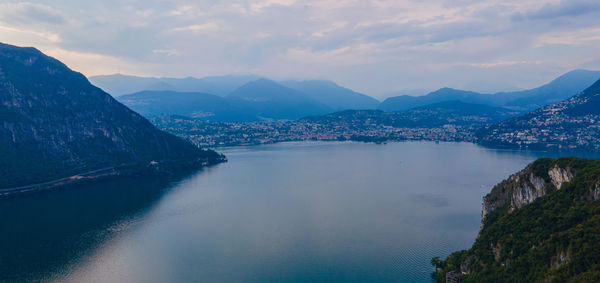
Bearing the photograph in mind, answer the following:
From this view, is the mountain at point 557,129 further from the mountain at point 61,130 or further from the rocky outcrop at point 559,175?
the mountain at point 61,130

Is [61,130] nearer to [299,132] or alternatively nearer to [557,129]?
[299,132]

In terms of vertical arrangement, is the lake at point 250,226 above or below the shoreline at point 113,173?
below

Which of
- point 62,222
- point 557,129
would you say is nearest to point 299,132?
point 557,129

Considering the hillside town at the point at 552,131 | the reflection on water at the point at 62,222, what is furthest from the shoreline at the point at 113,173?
the hillside town at the point at 552,131

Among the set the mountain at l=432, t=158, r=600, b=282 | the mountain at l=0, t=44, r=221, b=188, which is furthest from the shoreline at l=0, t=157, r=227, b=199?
the mountain at l=432, t=158, r=600, b=282

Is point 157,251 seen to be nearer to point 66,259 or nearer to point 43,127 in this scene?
point 66,259

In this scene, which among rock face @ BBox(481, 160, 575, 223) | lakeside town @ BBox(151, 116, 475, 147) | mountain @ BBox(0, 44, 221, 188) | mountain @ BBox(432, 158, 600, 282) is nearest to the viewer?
mountain @ BBox(432, 158, 600, 282)

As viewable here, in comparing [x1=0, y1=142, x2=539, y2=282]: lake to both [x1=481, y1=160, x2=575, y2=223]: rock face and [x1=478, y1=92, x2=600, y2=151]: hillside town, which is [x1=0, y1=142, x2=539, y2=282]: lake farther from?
[x1=478, y1=92, x2=600, y2=151]: hillside town
